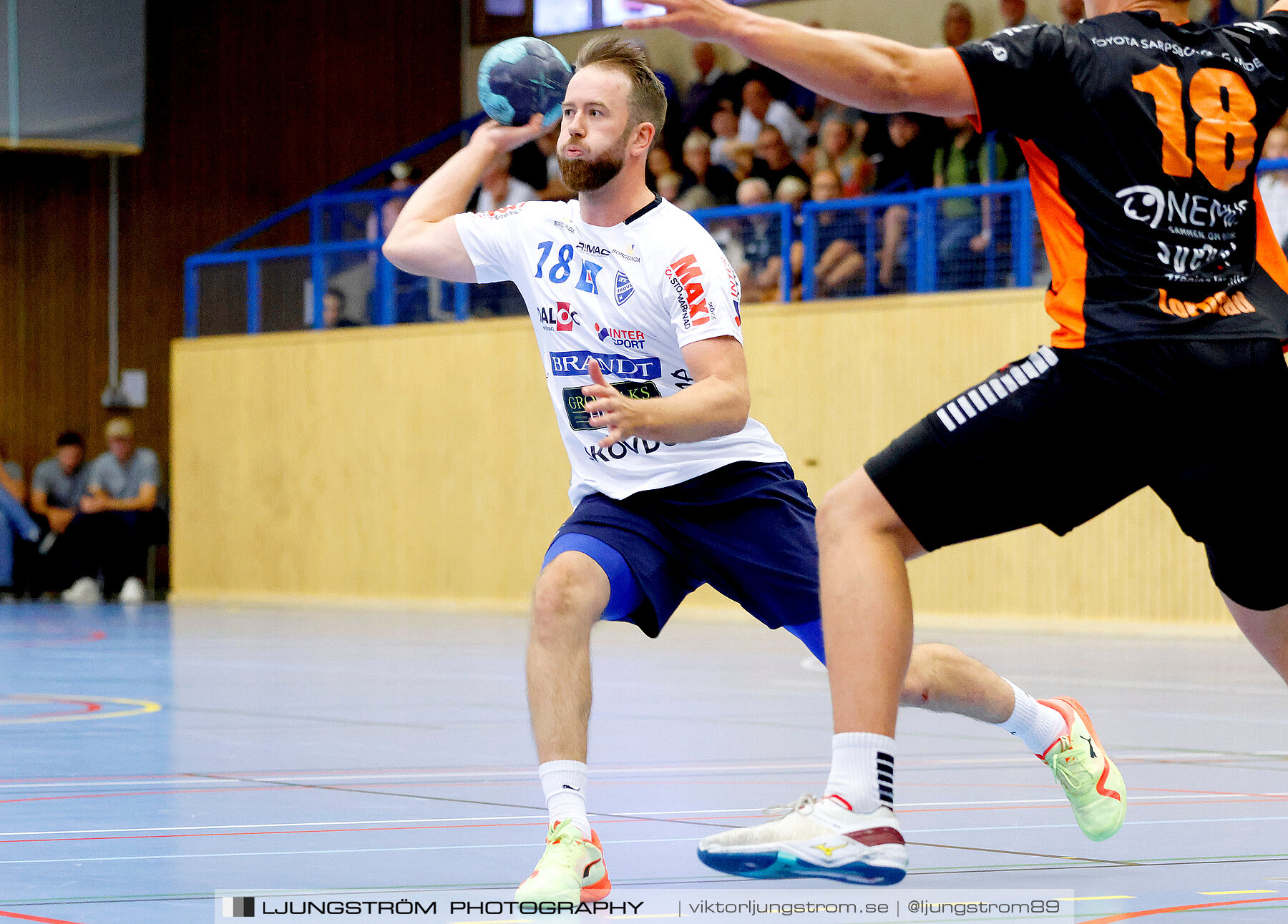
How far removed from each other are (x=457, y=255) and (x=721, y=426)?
3.47ft

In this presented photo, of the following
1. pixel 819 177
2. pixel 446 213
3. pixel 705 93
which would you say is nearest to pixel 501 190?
pixel 705 93

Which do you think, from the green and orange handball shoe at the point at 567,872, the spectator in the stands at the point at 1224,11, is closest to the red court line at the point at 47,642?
the green and orange handball shoe at the point at 567,872

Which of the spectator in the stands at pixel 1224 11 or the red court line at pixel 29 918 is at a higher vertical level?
the spectator in the stands at pixel 1224 11

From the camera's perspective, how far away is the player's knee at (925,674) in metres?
4.61

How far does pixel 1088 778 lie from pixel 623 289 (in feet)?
5.31

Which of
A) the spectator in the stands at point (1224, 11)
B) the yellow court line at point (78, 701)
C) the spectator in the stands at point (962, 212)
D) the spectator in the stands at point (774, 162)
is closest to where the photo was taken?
the yellow court line at point (78, 701)

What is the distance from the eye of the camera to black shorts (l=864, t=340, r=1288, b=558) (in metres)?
3.67

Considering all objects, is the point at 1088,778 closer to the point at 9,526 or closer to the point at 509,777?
the point at 509,777

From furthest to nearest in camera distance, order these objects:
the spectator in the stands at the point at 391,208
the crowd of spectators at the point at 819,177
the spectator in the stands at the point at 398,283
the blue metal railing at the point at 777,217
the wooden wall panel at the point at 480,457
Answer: the spectator in the stands at the point at 391,208 → the spectator in the stands at the point at 398,283 → the blue metal railing at the point at 777,217 → the crowd of spectators at the point at 819,177 → the wooden wall panel at the point at 480,457

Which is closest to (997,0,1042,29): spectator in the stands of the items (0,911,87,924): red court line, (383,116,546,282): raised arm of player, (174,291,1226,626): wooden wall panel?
(174,291,1226,626): wooden wall panel

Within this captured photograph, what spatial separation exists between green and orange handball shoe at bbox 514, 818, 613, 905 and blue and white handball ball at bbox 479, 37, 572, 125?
2146 mm

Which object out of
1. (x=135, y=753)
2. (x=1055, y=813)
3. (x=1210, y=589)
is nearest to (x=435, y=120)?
(x=1210, y=589)

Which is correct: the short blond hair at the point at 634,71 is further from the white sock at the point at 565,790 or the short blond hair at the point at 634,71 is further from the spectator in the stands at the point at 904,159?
the spectator in the stands at the point at 904,159

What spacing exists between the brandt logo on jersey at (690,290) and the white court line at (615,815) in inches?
58.3
